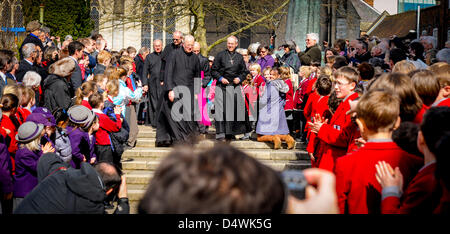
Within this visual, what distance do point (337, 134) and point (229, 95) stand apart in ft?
17.3

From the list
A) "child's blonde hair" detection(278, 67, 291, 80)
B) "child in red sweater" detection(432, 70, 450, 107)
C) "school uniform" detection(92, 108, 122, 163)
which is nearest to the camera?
"child in red sweater" detection(432, 70, 450, 107)

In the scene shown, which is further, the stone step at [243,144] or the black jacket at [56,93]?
the stone step at [243,144]

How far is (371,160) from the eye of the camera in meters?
3.43

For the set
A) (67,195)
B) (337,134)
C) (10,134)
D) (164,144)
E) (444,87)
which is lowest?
(164,144)

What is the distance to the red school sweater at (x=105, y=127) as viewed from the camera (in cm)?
757

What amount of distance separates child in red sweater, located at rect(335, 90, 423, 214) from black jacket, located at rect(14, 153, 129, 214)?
5.96 feet

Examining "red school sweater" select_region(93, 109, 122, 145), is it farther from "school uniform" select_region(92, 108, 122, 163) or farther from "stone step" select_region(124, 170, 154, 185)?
"stone step" select_region(124, 170, 154, 185)

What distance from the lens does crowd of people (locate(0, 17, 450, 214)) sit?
1484 mm

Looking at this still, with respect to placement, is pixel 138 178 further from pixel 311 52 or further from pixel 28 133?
pixel 311 52

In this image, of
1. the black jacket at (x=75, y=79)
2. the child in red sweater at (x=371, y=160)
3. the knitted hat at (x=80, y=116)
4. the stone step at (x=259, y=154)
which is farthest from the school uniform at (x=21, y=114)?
the child in red sweater at (x=371, y=160)

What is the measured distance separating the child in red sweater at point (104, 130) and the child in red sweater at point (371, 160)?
4.76 metres

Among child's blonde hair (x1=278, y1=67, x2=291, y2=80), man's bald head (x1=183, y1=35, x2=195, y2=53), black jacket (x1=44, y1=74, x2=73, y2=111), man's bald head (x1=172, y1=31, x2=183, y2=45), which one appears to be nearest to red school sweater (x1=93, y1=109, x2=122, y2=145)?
black jacket (x1=44, y1=74, x2=73, y2=111)

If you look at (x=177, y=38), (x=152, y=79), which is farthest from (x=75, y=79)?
(x=152, y=79)

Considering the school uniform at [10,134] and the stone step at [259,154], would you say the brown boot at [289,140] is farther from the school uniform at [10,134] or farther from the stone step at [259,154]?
the school uniform at [10,134]
